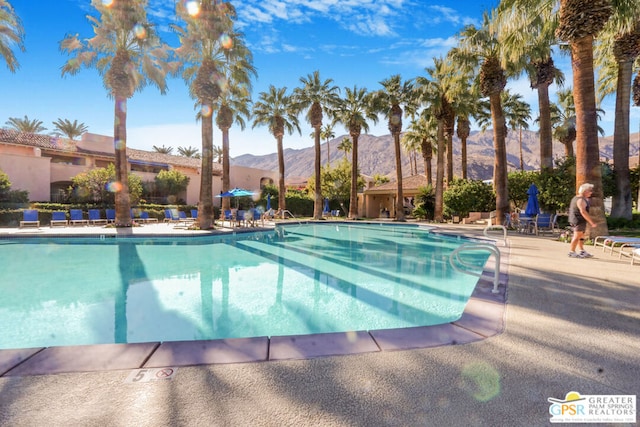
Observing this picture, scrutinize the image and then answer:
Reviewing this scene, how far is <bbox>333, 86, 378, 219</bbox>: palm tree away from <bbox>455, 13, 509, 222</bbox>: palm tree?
36.8 feet

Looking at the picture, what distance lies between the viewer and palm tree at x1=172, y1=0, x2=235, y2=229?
55.9 ft

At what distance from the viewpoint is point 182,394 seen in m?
2.27

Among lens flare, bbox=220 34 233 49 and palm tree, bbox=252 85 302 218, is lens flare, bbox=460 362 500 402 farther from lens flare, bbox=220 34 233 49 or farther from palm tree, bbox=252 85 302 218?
palm tree, bbox=252 85 302 218

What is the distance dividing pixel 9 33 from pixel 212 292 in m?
19.0

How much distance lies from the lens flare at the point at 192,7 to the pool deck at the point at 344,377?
18688mm

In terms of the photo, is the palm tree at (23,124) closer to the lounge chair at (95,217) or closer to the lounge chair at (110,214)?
the lounge chair at (95,217)

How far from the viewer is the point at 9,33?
16062 millimetres

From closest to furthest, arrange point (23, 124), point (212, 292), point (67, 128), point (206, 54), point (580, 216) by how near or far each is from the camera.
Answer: point (212, 292) → point (580, 216) → point (206, 54) → point (23, 124) → point (67, 128)

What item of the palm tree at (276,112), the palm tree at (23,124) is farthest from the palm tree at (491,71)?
the palm tree at (23,124)

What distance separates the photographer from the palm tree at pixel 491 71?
1842 centimetres

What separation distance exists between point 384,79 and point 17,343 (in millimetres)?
29435

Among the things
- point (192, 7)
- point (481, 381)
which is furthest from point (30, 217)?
point (481, 381)

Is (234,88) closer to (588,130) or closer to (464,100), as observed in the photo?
(464,100)

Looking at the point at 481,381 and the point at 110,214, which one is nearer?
the point at 481,381
